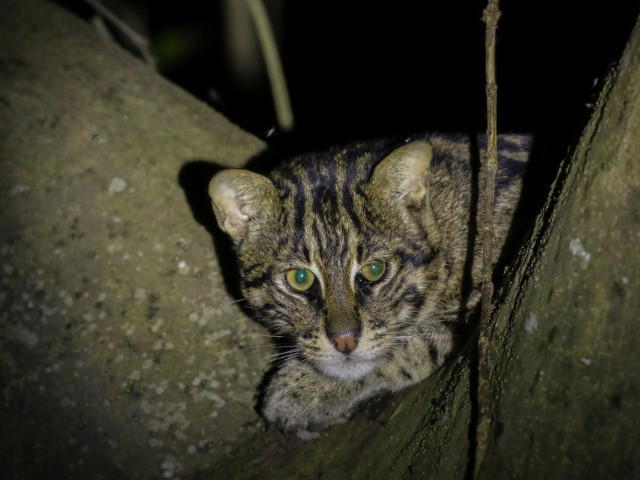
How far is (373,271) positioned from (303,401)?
0.75 m

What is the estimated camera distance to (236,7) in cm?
691

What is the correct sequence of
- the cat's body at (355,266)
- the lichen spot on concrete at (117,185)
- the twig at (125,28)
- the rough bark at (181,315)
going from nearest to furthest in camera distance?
the rough bark at (181,315) → the cat's body at (355,266) → the lichen spot on concrete at (117,185) → the twig at (125,28)

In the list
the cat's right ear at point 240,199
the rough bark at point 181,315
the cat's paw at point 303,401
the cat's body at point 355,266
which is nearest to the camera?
the rough bark at point 181,315

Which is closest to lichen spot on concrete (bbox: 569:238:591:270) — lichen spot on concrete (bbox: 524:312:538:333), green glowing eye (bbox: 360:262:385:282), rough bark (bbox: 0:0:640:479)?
rough bark (bbox: 0:0:640:479)

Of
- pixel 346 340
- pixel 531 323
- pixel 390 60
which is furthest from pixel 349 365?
→ pixel 390 60

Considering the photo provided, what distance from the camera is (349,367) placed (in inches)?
139

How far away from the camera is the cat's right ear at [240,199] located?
142 inches

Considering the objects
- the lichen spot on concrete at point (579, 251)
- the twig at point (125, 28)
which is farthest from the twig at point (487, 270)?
the twig at point (125, 28)

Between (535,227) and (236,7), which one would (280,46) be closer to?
(236,7)

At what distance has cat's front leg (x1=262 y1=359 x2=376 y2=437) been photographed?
3.37 metres

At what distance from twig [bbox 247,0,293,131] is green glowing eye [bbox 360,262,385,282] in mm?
2425

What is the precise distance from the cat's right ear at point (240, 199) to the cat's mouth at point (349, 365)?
851 mm

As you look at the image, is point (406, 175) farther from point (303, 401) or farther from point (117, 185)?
point (117, 185)

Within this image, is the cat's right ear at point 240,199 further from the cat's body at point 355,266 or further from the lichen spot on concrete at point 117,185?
the lichen spot on concrete at point 117,185
